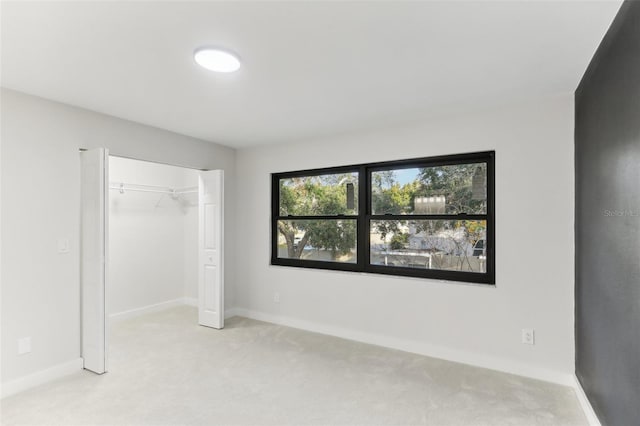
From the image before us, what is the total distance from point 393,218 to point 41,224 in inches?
126

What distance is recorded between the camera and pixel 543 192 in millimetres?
2787

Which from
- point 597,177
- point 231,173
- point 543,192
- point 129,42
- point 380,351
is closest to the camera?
point 129,42

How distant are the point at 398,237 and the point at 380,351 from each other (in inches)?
46.7

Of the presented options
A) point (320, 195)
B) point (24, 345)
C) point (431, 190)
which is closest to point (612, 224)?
point (431, 190)

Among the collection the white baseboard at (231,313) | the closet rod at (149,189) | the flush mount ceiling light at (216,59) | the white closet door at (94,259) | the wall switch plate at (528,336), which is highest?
the flush mount ceiling light at (216,59)

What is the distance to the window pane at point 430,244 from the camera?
10.5 feet

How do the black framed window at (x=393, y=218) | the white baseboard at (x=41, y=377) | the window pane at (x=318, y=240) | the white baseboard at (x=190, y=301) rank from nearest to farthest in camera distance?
the white baseboard at (x=41, y=377) → the black framed window at (x=393, y=218) → the window pane at (x=318, y=240) → the white baseboard at (x=190, y=301)

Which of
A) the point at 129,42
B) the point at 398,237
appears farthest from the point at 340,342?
the point at 129,42

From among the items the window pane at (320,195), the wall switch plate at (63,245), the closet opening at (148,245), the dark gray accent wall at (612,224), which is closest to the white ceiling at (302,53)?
the dark gray accent wall at (612,224)

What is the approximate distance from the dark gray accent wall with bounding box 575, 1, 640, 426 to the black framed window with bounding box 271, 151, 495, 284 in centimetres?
82

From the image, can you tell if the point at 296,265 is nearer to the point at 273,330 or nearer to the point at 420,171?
the point at 273,330

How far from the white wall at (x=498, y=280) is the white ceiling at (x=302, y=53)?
323 mm

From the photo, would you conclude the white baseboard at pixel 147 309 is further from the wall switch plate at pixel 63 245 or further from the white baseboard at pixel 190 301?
the wall switch plate at pixel 63 245

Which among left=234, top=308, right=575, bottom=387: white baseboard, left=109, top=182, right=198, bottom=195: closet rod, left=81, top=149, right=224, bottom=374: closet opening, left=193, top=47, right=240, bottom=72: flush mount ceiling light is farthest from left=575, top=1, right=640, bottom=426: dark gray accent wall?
left=109, top=182, right=198, bottom=195: closet rod
